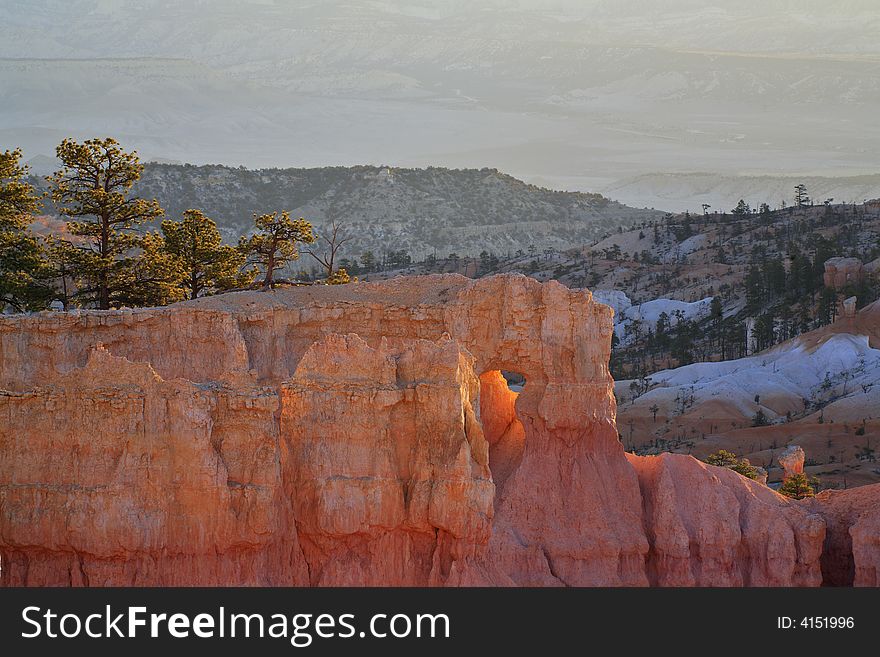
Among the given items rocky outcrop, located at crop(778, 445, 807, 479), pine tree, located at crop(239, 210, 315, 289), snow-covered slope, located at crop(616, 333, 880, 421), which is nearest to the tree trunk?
pine tree, located at crop(239, 210, 315, 289)

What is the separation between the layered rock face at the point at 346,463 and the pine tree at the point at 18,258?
11866 mm

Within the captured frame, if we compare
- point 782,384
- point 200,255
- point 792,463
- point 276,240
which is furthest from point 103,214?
point 782,384

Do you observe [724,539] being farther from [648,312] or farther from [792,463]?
[648,312]

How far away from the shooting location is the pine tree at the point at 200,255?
43062 mm

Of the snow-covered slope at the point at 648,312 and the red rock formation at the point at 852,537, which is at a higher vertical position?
the snow-covered slope at the point at 648,312

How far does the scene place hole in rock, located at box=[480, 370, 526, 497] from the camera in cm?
2922

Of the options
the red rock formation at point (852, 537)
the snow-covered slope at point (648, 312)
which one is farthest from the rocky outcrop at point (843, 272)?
the red rock formation at point (852, 537)

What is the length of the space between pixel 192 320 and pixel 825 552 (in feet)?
46.0

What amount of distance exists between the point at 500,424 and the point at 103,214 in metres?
16.8

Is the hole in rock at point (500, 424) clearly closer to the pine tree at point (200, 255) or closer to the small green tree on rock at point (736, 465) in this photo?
the small green tree on rock at point (736, 465)

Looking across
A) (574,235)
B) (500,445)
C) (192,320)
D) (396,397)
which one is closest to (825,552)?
(500,445)

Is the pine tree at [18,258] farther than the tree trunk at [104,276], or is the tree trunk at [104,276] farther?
the tree trunk at [104,276]

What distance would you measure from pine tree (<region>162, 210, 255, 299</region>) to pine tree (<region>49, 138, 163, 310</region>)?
135 cm

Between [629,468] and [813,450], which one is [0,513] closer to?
[629,468]
